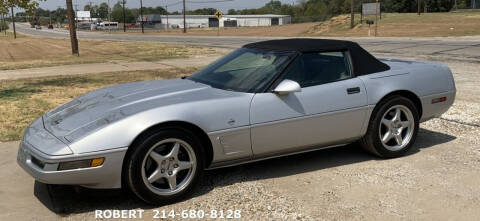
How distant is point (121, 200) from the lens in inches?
146

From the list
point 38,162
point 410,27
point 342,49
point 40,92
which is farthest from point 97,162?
point 410,27

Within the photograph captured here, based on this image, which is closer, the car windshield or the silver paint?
the silver paint

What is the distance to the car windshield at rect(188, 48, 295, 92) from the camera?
410 centimetres

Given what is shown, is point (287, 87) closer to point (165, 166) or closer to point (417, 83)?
point (165, 166)

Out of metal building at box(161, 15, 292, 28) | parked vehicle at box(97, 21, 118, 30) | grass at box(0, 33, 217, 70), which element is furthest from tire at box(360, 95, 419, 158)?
parked vehicle at box(97, 21, 118, 30)

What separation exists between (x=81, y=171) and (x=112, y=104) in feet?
2.76

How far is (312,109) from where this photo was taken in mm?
4102

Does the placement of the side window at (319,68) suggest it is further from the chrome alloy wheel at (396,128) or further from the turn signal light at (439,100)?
the turn signal light at (439,100)

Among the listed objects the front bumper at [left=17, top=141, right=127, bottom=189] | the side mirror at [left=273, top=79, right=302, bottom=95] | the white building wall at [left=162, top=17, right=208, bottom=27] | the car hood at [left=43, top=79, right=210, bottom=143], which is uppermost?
the white building wall at [left=162, top=17, right=208, bottom=27]

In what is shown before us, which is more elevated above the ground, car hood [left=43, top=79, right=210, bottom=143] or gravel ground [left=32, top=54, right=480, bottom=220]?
car hood [left=43, top=79, right=210, bottom=143]

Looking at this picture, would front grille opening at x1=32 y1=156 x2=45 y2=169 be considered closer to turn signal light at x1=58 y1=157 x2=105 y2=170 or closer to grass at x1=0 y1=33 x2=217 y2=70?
turn signal light at x1=58 y1=157 x2=105 y2=170

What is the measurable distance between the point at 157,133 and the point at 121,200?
727mm

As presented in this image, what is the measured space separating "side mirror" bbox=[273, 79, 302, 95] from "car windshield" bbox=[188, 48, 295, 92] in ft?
Answer: 0.45

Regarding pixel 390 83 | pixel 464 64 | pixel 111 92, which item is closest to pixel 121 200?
pixel 111 92
